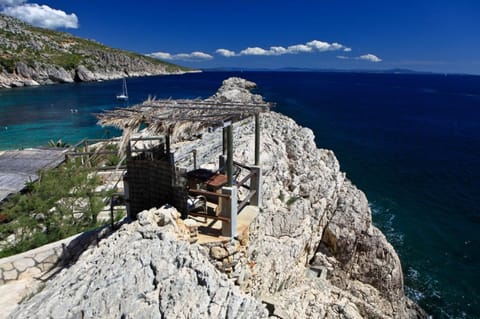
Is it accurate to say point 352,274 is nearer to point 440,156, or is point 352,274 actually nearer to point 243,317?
point 243,317

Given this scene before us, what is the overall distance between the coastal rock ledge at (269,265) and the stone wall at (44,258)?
47.2 inches

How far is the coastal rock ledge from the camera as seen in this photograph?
533 cm

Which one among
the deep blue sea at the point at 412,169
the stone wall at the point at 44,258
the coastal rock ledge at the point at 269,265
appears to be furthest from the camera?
the deep blue sea at the point at 412,169

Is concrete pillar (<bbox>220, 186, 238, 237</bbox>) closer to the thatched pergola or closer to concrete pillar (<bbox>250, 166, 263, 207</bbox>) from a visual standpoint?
the thatched pergola

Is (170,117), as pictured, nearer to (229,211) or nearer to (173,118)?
(173,118)

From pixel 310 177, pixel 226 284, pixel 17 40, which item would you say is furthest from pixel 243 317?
pixel 17 40

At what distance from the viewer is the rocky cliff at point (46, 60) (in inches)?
3319

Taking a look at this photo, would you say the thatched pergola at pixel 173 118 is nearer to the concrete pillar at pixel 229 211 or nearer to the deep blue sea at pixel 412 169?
the concrete pillar at pixel 229 211

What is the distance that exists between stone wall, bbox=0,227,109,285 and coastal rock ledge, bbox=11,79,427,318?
1.20m

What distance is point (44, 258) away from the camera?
8.55m

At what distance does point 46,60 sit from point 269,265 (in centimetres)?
10798

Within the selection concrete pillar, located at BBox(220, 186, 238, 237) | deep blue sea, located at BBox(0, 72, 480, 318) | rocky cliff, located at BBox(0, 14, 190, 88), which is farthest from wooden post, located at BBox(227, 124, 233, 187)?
rocky cliff, located at BBox(0, 14, 190, 88)

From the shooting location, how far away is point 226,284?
18.9 feet

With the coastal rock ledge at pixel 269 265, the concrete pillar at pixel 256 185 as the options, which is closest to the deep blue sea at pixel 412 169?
the coastal rock ledge at pixel 269 265
